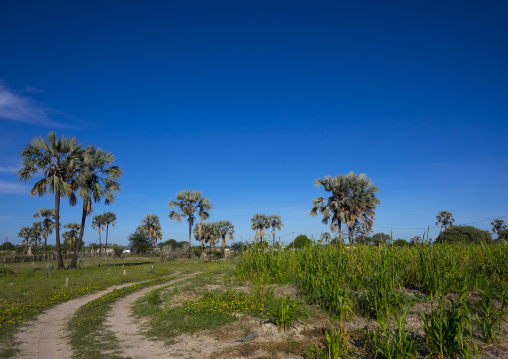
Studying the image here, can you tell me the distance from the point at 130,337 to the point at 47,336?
2.16 metres

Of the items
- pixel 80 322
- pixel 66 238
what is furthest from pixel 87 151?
pixel 66 238

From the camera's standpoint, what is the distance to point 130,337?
7.25 meters

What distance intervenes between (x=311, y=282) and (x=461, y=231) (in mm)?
51313

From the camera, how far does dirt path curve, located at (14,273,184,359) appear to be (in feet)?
20.4

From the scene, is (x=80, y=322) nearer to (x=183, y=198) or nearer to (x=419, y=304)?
(x=419, y=304)

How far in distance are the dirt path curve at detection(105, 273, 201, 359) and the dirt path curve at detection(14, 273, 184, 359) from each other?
1.09 m

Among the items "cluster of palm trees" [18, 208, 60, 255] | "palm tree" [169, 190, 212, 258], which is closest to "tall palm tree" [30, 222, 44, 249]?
"cluster of palm trees" [18, 208, 60, 255]

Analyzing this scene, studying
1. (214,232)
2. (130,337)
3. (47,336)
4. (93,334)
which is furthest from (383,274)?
(214,232)

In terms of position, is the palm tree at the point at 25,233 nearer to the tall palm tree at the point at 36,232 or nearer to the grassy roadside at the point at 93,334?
the tall palm tree at the point at 36,232

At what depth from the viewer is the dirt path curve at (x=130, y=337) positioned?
6.09 metres

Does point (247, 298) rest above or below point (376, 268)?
below

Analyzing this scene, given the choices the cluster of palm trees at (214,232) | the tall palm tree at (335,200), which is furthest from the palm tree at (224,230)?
the tall palm tree at (335,200)

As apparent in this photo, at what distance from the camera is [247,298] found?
9.25 metres

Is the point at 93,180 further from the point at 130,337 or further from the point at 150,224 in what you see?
the point at 150,224
